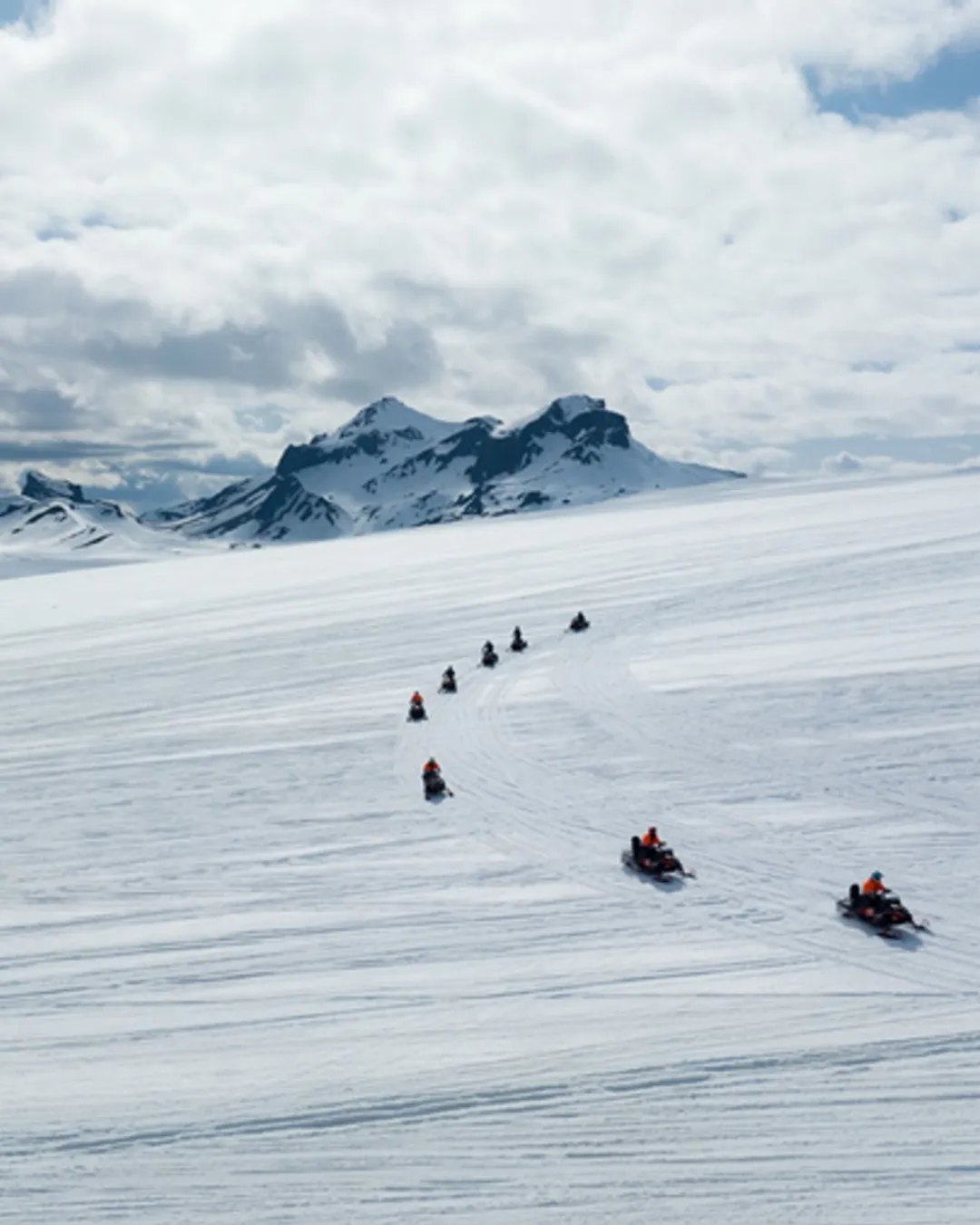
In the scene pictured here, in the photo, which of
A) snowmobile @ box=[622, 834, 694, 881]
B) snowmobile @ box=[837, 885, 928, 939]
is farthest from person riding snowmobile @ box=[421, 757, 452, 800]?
snowmobile @ box=[837, 885, 928, 939]

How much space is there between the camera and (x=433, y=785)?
62.6 feet

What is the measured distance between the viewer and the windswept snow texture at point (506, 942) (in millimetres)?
9438

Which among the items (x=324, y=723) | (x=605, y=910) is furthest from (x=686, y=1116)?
(x=324, y=723)

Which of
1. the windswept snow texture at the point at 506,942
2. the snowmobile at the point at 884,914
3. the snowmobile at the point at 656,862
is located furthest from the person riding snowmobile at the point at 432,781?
the snowmobile at the point at 884,914

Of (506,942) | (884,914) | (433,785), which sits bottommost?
(506,942)

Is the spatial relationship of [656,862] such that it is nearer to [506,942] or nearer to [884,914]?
[506,942]

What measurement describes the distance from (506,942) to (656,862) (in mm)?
2913

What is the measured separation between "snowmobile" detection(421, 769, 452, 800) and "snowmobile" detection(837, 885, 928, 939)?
27.7 feet

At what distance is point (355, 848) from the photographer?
1698cm

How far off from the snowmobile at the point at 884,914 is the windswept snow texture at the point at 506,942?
329 mm

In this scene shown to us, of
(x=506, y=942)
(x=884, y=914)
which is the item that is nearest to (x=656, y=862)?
(x=506, y=942)

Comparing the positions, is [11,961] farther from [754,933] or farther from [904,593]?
[904,593]

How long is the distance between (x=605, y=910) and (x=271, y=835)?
22.4 ft

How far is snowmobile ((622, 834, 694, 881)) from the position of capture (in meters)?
14.9
